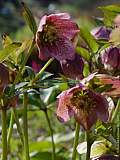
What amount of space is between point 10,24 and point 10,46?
627 centimetres

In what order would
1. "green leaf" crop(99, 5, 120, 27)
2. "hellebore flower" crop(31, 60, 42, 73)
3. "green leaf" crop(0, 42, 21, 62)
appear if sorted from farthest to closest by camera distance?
"hellebore flower" crop(31, 60, 42, 73) < "green leaf" crop(99, 5, 120, 27) < "green leaf" crop(0, 42, 21, 62)

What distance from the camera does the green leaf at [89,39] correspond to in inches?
37.3

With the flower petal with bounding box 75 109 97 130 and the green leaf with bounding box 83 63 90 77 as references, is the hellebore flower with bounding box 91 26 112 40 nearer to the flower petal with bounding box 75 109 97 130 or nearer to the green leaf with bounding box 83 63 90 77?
the green leaf with bounding box 83 63 90 77

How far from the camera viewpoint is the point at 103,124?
37.3 inches

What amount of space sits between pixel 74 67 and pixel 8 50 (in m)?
0.15

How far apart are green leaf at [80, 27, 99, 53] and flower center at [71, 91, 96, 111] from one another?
96 mm

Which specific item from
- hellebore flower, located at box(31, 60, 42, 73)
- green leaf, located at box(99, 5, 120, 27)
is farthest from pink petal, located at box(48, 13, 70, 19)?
hellebore flower, located at box(31, 60, 42, 73)

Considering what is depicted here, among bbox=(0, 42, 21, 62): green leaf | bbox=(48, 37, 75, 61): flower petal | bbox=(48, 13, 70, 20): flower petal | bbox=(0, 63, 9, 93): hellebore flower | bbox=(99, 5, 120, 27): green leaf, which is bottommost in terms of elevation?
bbox=(0, 63, 9, 93): hellebore flower

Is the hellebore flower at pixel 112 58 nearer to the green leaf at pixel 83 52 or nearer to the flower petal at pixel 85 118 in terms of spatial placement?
the green leaf at pixel 83 52

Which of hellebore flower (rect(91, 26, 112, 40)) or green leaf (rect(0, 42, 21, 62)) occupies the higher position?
green leaf (rect(0, 42, 21, 62))

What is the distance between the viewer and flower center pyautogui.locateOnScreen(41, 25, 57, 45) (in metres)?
0.90

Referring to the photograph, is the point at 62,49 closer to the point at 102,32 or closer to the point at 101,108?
the point at 101,108

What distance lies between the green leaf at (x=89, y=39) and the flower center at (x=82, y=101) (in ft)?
0.31

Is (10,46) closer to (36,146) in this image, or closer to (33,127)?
(36,146)
